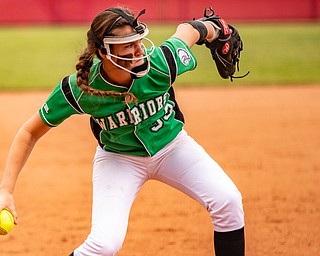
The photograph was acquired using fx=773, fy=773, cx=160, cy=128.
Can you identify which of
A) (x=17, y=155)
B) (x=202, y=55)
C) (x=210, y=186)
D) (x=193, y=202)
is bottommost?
(x=202, y=55)

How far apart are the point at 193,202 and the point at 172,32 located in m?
14.3

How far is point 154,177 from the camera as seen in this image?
15.8 ft

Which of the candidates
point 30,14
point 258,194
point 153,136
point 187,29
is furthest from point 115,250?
point 30,14

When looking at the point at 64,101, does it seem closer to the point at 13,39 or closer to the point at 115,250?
the point at 115,250

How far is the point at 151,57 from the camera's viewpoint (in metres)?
4.61

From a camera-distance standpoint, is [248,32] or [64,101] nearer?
[64,101]

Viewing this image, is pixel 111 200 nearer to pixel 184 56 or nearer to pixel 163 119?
pixel 163 119

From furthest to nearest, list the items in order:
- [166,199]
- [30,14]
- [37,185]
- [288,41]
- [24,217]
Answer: [30,14] → [288,41] → [37,185] → [166,199] → [24,217]

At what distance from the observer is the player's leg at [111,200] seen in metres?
4.30

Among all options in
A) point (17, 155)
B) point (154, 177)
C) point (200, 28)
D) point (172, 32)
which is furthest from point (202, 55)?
point (17, 155)

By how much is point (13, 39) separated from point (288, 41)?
7.22m

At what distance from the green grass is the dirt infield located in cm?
244

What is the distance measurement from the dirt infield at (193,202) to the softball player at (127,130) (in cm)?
121

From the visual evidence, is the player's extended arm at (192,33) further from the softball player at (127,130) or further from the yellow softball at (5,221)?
the yellow softball at (5,221)
